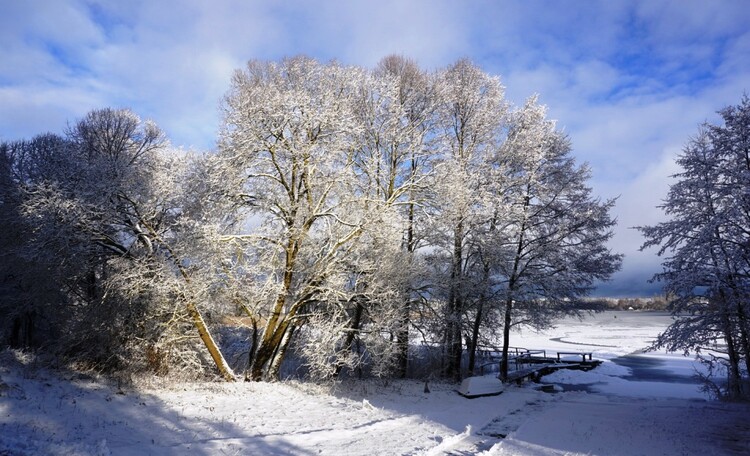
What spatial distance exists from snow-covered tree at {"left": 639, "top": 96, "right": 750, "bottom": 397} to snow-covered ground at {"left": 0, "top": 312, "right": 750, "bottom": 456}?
2.31 meters

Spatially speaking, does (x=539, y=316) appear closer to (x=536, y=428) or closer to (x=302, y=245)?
(x=536, y=428)

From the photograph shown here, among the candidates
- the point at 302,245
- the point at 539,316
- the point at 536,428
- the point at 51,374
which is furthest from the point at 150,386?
the point at 539,316

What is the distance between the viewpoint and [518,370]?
24.1 m

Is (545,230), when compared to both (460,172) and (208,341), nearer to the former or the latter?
(460,172)

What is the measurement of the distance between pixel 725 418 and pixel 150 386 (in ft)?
50.0

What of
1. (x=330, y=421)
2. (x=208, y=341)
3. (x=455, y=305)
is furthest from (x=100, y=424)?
(x=455, y=305)

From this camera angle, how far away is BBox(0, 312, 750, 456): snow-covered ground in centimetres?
704

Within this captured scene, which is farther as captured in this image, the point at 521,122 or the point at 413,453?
the point at 521,122

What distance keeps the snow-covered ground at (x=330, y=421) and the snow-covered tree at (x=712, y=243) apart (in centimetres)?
231

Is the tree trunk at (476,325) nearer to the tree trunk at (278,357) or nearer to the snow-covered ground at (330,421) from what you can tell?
the snow-covered ground at (330,421)

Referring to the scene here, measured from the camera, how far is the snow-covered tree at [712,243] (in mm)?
12156

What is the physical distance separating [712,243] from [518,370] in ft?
45.5

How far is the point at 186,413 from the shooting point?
29.6ft

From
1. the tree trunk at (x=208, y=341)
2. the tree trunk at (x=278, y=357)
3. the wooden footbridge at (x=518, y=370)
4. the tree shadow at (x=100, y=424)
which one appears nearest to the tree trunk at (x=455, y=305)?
the wooden footbridge at (x=518, y=370)
